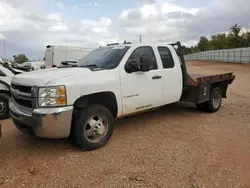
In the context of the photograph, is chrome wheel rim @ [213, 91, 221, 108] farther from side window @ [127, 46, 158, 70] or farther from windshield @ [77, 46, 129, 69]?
windshield @ [77, 46, 129, 69]

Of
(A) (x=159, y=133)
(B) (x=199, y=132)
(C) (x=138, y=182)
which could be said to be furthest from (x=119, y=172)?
(B) (x=199, y=132)

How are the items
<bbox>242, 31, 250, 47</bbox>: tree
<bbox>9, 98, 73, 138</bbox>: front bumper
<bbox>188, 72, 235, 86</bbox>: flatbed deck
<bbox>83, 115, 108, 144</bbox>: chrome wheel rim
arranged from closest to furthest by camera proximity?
<bbox>9, 98, 73, 138</bbox>: front bumper
<bbox>83, 115, 108, 144</bbox>: chrome wheel rim
<bbox>188, 72, 235, 86</bbox>: flatbed deck
<bbox>242, 31, 250, 47</bbox>: tree

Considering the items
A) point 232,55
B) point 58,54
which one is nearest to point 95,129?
point 58,54

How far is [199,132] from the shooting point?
5559 mm

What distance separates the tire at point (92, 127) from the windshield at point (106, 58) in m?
0.89

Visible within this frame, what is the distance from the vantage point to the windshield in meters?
4.99

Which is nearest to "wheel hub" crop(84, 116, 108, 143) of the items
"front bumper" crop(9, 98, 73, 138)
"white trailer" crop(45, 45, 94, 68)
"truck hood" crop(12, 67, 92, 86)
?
"front bumper" crop(9, 98, 73, 138)

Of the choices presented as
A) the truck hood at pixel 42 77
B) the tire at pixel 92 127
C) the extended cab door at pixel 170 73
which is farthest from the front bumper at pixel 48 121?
the extended cab door at pixel 170 73

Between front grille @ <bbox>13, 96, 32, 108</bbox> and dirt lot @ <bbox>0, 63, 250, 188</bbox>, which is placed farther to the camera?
front grille @ <bbox>13, 96, 32, 108</bbox>

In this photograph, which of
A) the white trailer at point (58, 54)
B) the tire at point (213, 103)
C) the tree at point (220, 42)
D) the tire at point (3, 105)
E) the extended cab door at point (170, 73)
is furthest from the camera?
the tree at point (220, 42)

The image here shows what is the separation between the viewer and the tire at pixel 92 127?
4.32m

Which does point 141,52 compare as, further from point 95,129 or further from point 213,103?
point 213,103

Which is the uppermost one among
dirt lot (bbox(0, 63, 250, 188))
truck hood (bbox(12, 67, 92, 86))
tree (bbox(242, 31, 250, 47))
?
tree (bbox(242, 31, 250, 47))

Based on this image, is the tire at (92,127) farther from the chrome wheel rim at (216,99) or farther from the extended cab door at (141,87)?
the chrome wheel rim at (216,99)
